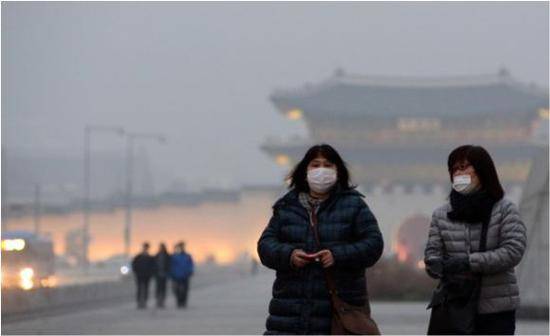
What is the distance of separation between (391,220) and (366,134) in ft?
22.4

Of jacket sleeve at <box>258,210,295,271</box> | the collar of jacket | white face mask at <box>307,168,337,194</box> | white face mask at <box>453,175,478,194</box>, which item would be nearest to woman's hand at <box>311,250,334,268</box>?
jacket sleeve at <box>258,210,295,271</box>

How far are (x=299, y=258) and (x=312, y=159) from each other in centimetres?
53

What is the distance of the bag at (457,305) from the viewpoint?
23.9 feet

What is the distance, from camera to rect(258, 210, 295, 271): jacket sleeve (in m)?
7.20

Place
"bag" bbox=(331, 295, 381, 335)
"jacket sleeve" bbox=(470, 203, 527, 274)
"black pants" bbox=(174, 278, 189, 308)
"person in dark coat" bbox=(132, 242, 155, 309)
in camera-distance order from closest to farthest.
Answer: "bag" bbox=(331, 295, 381, 335), "jacket sleeve" bbox=(470, 203, 527, 274), "black pants" bbox=(174, 278, 189, 308), "person in dark coat" bbox=(132, 242, 155, 309)

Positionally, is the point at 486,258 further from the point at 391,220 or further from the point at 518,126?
the point at 518,126

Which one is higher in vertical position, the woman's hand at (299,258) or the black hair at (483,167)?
the black hair at (483,167)

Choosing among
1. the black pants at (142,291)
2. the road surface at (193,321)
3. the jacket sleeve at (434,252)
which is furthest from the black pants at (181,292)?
the jacket sleeve at (434,252)

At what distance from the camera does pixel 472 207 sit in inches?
292

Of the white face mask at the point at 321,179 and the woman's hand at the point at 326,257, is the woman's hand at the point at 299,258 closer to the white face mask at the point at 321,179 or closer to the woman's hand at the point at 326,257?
the woman's hand at the point at 326,257

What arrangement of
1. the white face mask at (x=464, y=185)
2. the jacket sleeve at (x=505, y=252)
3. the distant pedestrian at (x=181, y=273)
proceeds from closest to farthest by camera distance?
the jacket sleeve at (x=505, y=252) → the white face mask at (x=464, y=185) → the distant pedestrian at (x=181, y=273)

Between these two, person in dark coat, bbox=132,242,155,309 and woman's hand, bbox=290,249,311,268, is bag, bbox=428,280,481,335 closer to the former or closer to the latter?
woman's hand, bbox=290,249,311,268

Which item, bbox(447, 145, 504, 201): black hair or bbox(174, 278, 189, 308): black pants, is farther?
bbox(174, 278, 189, 308): black pants

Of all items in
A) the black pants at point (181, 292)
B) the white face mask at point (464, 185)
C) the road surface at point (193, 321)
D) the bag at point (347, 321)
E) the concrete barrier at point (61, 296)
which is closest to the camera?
the bag at point (347, 321)
